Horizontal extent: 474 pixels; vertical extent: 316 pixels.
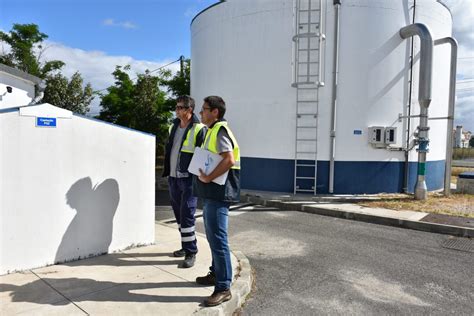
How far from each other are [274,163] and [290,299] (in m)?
6.86

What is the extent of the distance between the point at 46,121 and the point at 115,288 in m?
2.01

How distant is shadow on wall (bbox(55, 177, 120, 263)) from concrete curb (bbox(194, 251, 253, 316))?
1.83 m

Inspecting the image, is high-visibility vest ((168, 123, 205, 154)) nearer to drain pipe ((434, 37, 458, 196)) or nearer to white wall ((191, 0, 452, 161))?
white wall ((191, 0, 452, 161))

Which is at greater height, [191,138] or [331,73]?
[331,73]

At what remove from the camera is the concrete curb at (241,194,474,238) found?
6812 mm

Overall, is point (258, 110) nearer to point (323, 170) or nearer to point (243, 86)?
point (243, 86)

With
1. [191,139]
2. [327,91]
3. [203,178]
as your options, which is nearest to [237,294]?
[203,178]

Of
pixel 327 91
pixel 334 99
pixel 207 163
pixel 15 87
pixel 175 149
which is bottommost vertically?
pixel 207 163

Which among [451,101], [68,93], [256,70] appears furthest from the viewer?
[68,93]

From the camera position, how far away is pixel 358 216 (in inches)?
315

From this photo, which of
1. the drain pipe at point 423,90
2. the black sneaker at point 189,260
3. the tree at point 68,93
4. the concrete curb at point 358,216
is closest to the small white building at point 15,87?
the concrete curb at point 358,216

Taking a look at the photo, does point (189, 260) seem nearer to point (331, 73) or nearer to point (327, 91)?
point (327, 91)

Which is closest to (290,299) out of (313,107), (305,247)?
(305,247)

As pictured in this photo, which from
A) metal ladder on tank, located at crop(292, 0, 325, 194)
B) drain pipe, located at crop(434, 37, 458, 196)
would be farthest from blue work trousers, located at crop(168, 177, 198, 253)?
drain pipe, located at crop(434, 37, 458, 196)
